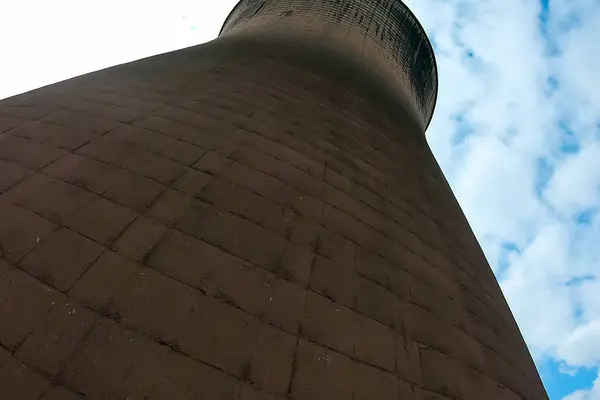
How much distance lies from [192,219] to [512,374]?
78.6 inches

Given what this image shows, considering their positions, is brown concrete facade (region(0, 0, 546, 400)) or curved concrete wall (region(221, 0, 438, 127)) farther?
curved concrete wall (region(221, 0, 438, 127))

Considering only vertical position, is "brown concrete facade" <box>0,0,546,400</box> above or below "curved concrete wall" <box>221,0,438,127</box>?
below

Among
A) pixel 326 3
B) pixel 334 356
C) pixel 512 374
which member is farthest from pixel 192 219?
pixel 326 3

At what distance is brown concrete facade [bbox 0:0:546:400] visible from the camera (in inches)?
71.7

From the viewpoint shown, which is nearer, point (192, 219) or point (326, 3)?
point (192, 219)

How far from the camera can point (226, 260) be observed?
2305mm

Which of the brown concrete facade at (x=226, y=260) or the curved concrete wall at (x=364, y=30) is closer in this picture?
the brown concrete facade at (x=226, y=260)

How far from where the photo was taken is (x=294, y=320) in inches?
85.7

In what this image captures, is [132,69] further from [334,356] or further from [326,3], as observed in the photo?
[334,356]

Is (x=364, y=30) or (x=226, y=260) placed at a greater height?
(x=364, y=30)

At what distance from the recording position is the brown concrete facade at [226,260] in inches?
71.7

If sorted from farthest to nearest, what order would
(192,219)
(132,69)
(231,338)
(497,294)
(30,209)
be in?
(132,69) < (497,294) < (192,219) < (30,209) < (231,338)

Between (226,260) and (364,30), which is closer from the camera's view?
(226,260)

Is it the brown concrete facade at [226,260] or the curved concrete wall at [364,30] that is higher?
the curved concrete wall at [364,30]
